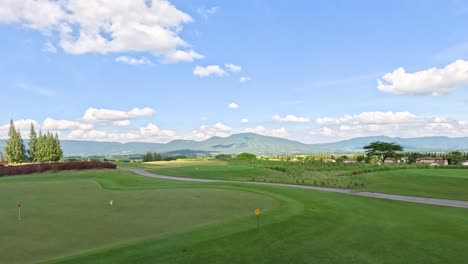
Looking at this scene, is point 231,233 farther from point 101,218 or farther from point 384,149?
point 384,149

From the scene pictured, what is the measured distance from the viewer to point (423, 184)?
2806cm

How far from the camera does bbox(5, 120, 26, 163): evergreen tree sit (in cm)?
8394

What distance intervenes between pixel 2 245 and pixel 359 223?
1230 centimetres

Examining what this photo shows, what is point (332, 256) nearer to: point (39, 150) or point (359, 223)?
point (359, 223)

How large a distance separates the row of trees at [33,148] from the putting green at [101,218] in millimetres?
73532

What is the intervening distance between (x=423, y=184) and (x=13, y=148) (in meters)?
92.0

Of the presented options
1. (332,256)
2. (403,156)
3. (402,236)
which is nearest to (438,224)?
(402,236)

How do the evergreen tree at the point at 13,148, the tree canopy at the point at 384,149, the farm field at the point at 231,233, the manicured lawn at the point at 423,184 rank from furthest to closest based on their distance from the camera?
the evergreen tree at the point at 13,148 → the tree canopy at the point at 384,149 → the manicured lawn at the point at 423,184 → the farm field at the point at 231,233

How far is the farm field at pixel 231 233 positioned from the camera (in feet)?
29.8

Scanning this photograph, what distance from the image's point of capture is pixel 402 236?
11047 mm

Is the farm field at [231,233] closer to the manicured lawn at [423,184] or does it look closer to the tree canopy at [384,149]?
the manicured lawn at [423,184]

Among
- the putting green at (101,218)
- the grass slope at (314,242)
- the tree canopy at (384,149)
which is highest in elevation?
the tree canopy at (384,149)

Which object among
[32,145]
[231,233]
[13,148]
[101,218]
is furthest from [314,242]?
[32,145]

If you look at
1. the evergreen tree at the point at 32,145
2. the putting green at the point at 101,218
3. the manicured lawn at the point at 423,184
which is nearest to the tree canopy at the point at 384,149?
the manicured lawn at the point at 423,184
